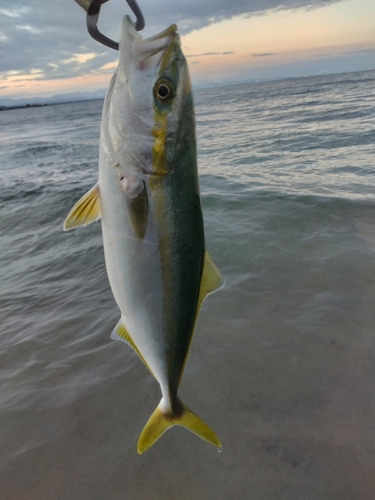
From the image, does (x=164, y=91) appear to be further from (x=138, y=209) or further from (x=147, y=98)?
(x=138, y=209)

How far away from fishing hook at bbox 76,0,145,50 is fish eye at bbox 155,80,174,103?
1.08 ft

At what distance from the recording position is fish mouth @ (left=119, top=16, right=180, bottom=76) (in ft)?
5.47

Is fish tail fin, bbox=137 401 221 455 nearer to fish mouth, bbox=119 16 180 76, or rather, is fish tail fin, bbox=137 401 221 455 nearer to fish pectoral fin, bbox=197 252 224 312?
fish pectoral fin, bbox=197 252 224 312

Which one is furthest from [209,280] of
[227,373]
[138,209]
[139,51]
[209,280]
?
[227,373]

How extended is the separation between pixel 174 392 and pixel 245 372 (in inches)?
73.0


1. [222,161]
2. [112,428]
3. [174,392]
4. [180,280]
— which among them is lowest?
[222,161]

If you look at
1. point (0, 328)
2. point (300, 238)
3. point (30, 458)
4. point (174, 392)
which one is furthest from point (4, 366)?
point (300, 238)

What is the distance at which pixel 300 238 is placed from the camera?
6.79 m

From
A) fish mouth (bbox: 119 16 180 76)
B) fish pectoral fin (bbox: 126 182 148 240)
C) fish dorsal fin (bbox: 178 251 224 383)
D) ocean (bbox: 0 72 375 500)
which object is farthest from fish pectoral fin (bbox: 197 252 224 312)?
ocean (bbox: 0 72 375 500)

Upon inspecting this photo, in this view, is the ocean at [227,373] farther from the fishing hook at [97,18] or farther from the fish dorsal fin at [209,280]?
the fishing hook at [97,18]

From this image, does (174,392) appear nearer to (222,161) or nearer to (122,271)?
(122,271)

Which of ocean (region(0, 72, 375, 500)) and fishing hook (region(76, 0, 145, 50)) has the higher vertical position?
fishing hook (region(76, 0, 145, 50))

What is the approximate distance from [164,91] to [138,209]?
0.53 m

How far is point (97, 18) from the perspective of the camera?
1602 millimetres
